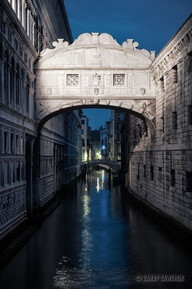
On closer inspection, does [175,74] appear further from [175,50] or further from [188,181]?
[188,181]

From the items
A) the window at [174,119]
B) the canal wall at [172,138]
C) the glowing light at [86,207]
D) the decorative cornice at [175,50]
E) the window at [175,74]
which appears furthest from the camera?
the glowing light at [86,207]

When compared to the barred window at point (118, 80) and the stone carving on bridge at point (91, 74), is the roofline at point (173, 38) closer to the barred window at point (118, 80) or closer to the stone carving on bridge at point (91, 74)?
the stone carving on bridge at point (91, 74)

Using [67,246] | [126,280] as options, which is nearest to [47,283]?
[126,280]

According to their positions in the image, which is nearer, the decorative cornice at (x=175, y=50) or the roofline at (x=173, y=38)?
the roofline at (x=173, y=38)

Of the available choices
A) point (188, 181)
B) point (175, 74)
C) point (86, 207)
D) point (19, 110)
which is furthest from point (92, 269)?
point (86, 207)

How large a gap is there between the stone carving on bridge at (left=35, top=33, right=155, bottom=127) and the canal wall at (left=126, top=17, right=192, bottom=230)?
1.64 metres

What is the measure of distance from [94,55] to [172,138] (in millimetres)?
7806

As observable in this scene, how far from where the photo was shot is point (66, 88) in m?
25.5

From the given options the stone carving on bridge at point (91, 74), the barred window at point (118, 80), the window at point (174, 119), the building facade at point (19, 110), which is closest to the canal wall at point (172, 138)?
the window at point (174, 119)

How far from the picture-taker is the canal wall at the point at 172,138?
18.5m

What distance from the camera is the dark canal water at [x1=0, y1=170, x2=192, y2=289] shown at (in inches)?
485

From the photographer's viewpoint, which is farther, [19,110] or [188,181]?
[19,110]

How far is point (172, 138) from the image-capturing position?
2127cm

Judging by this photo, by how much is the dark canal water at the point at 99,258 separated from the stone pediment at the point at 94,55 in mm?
9507
